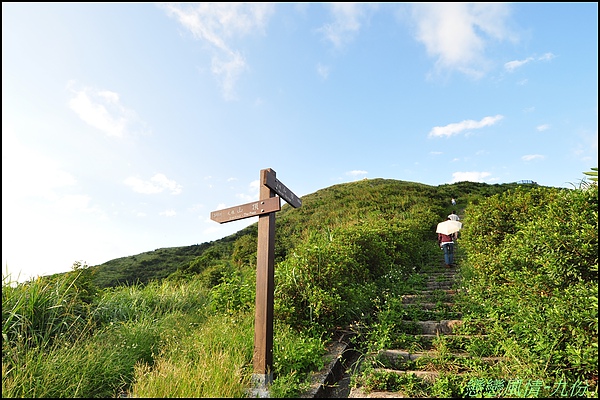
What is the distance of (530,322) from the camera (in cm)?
427

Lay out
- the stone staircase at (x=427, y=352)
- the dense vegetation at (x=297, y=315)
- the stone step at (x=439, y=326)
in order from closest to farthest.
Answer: the dense vegetation at (x=297, y=315) → the stone staircase at (x=427, y=352) → the stone step at (x=439, y=326)

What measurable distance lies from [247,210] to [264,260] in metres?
0.71

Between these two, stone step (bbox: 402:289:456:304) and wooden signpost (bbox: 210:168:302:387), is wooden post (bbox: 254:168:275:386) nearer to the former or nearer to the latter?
wooden signpost (bbox: 210:168:302:387)

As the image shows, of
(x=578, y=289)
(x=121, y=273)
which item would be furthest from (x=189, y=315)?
(x=121, y=273)

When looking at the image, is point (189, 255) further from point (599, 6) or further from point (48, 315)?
point (599, 6)

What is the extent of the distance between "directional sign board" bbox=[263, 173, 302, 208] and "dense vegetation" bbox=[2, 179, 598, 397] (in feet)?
5.41

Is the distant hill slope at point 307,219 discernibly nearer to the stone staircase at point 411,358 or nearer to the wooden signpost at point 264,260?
the stone staircase at point 411,358

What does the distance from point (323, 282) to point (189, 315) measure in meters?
2.64

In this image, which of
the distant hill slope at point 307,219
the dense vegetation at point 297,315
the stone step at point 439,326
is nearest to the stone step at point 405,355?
the dense vegetation at point 297,315

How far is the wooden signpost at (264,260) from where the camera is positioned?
4551mm

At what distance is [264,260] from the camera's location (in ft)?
16.0

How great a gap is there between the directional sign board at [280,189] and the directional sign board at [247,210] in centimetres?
20

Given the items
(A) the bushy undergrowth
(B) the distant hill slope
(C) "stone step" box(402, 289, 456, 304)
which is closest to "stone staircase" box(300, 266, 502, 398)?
(C) "stone step" box(402, 289, 456, 304)

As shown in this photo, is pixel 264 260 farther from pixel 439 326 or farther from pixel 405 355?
pixel 439 326
